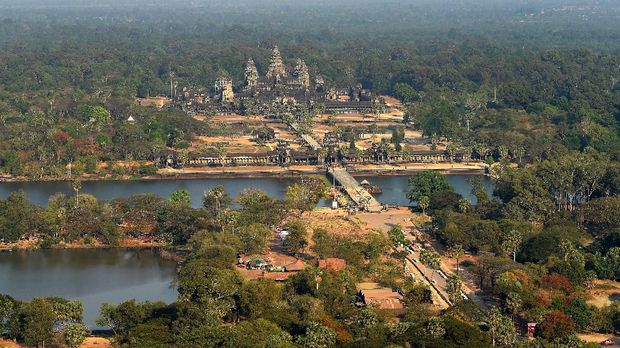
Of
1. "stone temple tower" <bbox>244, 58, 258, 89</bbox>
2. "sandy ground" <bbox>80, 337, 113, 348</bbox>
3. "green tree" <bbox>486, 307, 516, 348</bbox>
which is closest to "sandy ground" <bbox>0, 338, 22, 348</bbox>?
"sandy ground" <bbox>80, 337, 113, 348</bbox>

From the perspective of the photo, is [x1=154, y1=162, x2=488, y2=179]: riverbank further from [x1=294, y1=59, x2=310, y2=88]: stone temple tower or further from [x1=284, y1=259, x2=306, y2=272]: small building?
[x1=294, y1=59, x2=310, y2=88]: stone temple tower

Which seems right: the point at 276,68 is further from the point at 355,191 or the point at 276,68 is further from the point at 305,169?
the point at 355,191

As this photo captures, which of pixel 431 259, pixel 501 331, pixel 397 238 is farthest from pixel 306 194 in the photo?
pixel 501 331

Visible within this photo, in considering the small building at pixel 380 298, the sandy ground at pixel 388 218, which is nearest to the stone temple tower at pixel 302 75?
the sandy ground at pixel 388 218

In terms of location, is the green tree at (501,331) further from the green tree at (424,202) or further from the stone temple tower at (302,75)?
the stone temple tower at (302,75)

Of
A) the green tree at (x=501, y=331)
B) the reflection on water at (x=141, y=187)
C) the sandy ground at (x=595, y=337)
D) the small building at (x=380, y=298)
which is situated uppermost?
the green tree at (x=501, y=331)
